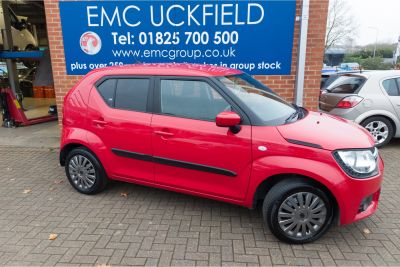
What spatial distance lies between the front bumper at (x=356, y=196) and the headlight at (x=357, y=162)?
6 cm

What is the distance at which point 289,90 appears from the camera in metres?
5.86

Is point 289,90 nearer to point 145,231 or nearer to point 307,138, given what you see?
point 307,138

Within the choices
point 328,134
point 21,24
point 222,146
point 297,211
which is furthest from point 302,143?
point 21,24

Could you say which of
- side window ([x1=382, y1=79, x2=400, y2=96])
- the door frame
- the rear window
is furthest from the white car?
side window ([x1=382, y1=79, x2=400, y2=96])

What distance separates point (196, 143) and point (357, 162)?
154 cm

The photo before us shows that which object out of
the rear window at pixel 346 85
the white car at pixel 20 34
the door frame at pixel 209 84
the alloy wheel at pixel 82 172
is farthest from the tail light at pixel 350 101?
the white car at pixel 20 34

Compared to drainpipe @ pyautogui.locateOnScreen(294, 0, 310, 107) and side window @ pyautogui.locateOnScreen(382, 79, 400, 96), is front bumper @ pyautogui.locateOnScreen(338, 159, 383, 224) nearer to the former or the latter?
drainpipe @ pyautogui.locateOnScreen(294, 0, 310, 107)

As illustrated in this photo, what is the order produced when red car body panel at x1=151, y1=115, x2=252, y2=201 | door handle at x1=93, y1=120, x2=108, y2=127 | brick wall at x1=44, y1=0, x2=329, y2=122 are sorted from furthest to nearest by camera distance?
brick wall at x1=44, y1=0, x2=329, y2=122 < door handle at x1=93, y1=120, x2=108, y2=127 < red car body panel at x1=151, y1=115, x2=252, y2=201

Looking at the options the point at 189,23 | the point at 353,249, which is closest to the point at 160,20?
the point at 189,23

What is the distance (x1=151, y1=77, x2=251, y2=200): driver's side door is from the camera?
10.6 feet

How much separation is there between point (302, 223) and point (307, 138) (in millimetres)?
822

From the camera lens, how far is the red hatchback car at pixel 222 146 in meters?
2.98

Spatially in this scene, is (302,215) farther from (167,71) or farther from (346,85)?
(346,85)

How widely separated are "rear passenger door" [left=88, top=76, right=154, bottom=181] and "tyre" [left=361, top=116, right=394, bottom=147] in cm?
450
